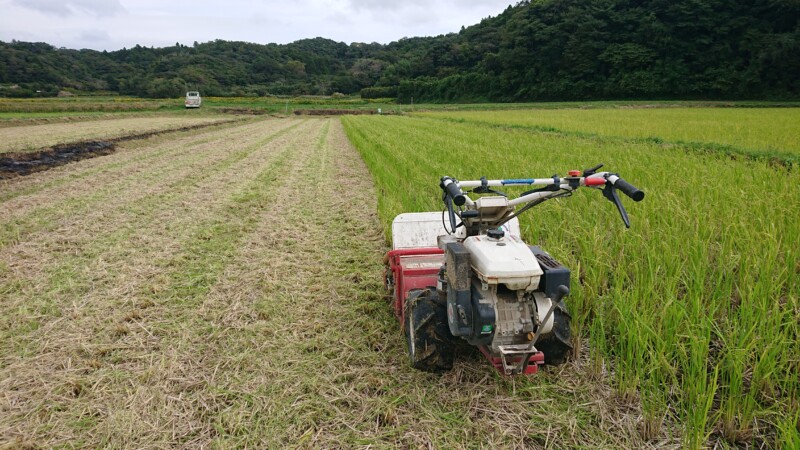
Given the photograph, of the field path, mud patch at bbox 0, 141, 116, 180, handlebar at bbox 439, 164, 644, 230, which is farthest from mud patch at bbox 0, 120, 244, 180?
handlebar at bbox 439, 164, 644, 230

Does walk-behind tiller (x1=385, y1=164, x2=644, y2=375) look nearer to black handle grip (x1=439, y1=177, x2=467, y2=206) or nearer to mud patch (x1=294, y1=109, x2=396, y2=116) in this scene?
black handle grip (x1=439, y1=177, x2=467, y2=206)

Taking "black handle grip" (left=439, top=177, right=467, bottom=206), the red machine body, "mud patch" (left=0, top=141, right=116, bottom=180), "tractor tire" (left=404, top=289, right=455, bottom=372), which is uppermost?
"black handle grip" (left=439, top=177, right=467, bottom=206)

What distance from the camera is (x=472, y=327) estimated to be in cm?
209

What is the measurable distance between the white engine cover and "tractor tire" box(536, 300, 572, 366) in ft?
0.94

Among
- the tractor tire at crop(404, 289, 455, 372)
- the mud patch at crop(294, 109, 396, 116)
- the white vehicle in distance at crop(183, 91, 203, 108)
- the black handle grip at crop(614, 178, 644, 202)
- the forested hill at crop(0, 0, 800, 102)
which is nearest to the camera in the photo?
the black handle grip at crop(614, 178, 644, 202)

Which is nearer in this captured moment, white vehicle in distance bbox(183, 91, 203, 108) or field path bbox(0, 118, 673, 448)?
field path bbox(0, 118, 673, 448)

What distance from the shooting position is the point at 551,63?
172 ft

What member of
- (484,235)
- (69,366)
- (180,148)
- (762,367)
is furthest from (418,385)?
(180,148)

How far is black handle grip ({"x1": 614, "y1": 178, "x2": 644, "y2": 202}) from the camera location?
5.38 feet

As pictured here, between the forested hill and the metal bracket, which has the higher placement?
the forested hill

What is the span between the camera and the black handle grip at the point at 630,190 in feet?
5.38

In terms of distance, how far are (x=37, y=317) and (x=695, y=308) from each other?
4.11 meters

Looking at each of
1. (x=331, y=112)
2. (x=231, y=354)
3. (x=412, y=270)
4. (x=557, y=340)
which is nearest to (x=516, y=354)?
(x=557, y=340)

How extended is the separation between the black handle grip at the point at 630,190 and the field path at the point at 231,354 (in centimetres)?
106
